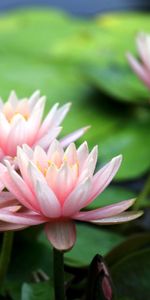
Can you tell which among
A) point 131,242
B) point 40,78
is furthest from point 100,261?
point 40,78

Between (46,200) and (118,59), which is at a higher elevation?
(118,59)

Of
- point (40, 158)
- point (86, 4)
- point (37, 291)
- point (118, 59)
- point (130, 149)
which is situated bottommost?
point (37, 291)

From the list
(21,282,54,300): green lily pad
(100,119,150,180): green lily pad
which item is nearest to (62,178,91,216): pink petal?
(21,282,54,300): green lily pad

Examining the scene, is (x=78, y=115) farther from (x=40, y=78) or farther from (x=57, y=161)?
(x=57, y=161)

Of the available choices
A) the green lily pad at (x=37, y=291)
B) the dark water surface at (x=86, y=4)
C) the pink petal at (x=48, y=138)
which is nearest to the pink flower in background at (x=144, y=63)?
the pink petal at (x=48, y=138)

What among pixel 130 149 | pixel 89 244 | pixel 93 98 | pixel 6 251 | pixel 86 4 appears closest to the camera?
pixel 6 251

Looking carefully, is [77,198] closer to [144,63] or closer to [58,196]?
[58,196]

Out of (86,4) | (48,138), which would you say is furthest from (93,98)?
(86,4)
